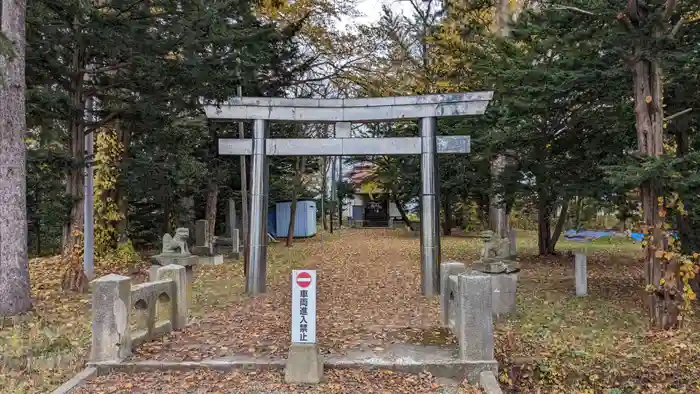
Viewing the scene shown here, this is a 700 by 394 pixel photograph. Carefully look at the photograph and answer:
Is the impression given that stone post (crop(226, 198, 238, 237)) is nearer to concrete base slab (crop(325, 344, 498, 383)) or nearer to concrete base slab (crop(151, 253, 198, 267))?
concrete base slab (crop(151, 253, 198, 267))

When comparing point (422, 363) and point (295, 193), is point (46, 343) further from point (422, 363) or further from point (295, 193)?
point (295, 193)

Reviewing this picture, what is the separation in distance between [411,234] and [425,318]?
1987 centimetres

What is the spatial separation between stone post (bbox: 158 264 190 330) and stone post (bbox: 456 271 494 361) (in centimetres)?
395

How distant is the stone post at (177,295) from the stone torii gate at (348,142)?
10.2 ft

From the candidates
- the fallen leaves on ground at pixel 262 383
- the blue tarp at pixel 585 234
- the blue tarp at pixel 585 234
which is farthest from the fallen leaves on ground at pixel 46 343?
the blue tarp at pixel 585 234

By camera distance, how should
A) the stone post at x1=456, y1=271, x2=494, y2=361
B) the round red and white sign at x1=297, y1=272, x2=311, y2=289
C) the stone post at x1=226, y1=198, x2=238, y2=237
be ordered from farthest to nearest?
1. the stone post at x1=226, y1=198, x2=238, y2=237
2. the stone post at x1=456, y1=271, x2=494, y2=361
3. the round red and white sign at x1=297, y1=272, x2=311, y2=289

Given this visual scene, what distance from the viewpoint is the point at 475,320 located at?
207 inches

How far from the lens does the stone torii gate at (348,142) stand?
32.3ft

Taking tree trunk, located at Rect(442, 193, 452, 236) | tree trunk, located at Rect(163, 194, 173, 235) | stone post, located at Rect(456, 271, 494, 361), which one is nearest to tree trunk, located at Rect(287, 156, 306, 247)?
tree trunk, located at Rect(163, 194, 173, 235)

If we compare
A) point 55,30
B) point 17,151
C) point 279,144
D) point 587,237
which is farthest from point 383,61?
point 587,237

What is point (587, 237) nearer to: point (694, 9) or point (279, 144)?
point (694, 9)

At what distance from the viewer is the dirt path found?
5941mm

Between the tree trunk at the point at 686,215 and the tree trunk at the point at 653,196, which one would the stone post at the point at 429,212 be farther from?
the tree trunk at the point at 686,215

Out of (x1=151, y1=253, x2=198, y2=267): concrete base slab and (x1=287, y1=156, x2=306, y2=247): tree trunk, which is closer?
(x1=151, y1=253, x2=198, y2=267): concrete base slab
